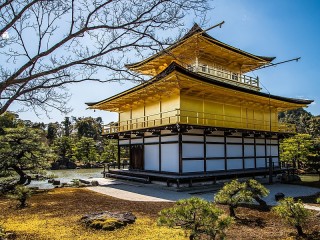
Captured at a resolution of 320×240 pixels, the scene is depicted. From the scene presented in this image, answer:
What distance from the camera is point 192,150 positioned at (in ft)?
60.1

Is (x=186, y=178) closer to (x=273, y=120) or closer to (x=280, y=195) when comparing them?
(x=280, y=195)

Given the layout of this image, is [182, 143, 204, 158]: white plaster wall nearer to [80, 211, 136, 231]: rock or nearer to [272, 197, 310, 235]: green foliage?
[80, 211, 136, 231]: rock

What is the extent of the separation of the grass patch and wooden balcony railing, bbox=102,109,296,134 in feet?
24.1

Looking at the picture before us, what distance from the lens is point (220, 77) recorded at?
23.0m

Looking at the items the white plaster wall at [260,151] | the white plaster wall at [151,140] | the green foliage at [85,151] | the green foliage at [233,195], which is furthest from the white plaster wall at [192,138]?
the green foliage at [85,151]

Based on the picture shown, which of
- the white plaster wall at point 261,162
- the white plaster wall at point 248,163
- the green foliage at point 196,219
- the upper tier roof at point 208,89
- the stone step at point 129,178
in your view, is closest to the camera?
the green foliage at point 196,219

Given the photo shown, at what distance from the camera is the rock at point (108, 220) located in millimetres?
7873

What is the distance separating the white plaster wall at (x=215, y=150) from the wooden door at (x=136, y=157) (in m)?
5.88

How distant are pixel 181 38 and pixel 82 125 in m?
58.7

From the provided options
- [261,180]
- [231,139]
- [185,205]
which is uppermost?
[231,139]

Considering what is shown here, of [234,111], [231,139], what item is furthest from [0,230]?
[234,111]

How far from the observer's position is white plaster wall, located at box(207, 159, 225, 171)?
19.3 metres

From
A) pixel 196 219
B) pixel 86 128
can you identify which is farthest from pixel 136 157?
pixel 86 128

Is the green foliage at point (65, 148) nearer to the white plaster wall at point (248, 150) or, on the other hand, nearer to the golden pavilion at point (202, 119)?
the golden pavilion at point (202, 119)
